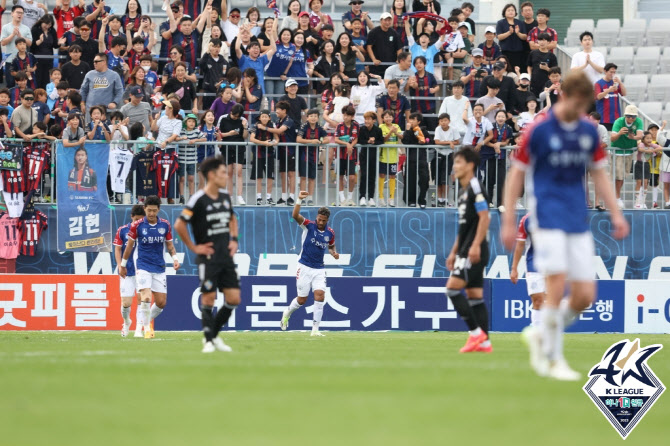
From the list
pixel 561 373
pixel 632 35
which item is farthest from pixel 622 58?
pixel 561 373

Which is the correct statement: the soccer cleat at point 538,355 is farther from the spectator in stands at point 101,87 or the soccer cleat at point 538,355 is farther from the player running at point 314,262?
the spectator in stands at point 101,87

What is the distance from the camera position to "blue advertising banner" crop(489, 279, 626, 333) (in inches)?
949

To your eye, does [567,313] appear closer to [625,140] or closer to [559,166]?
[559,166]

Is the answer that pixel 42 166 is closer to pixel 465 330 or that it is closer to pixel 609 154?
pixel 465 330

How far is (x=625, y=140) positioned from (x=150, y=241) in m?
11.6

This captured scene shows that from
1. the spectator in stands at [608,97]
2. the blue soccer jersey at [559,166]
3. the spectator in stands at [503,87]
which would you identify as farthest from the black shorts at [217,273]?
the spectator in stands at [608,97]

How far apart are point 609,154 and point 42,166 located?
12493 mm

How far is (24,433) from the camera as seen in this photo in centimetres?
676

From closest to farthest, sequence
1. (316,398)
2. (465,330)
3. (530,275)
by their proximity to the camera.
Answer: (316,398) < (530,275) < (465,330)

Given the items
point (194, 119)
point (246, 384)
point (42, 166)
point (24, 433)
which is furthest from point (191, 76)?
point (24, 433)

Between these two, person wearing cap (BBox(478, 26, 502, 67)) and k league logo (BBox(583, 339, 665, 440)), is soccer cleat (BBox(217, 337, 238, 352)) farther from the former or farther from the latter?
person wearing cap (BBox(478, 26, 502, 67))

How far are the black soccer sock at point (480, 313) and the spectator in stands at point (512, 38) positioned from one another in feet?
50.8

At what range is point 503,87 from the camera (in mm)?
25891

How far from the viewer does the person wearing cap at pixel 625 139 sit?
82.6ft
